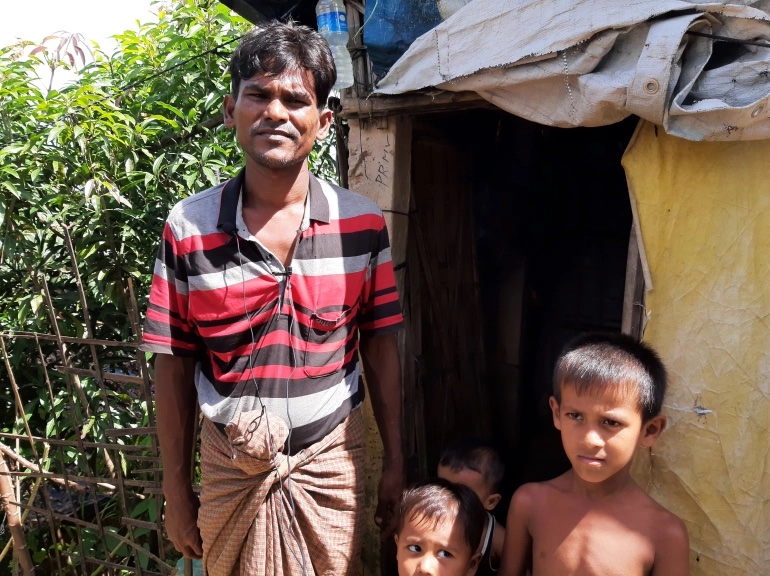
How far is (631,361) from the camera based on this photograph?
1933 millimetres

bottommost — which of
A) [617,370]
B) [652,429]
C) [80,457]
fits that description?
[80,457]

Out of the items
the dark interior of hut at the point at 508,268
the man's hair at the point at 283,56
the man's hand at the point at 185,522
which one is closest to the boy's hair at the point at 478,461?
the dark interior of hut at the point at 508,268

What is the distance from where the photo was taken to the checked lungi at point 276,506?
202cm

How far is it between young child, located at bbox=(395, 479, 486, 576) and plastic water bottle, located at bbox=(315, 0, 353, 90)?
1560 millimetres

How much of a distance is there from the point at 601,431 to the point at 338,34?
177 centimetres

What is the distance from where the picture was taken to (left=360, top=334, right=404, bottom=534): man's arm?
2.25 metres

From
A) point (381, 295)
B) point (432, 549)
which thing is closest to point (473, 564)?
point (432, 549)

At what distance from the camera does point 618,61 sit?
203cm

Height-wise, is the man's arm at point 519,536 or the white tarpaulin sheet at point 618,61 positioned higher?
the white tarpaulin sheet at point 618,61

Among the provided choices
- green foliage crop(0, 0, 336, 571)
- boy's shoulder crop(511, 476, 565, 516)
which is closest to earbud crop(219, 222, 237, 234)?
boy's shoulder crop(511, 476, 565, 516)

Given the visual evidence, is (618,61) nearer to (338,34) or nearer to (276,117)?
(276,117)

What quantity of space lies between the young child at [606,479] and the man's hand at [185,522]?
1035 mm

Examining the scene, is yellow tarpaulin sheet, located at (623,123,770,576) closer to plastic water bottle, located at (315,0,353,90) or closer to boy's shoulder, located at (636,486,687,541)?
boy's shoulder, located at (636,486,687,541)

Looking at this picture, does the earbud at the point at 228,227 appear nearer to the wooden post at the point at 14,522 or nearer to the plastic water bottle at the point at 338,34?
the plastic water bottle at the point at 338,34
